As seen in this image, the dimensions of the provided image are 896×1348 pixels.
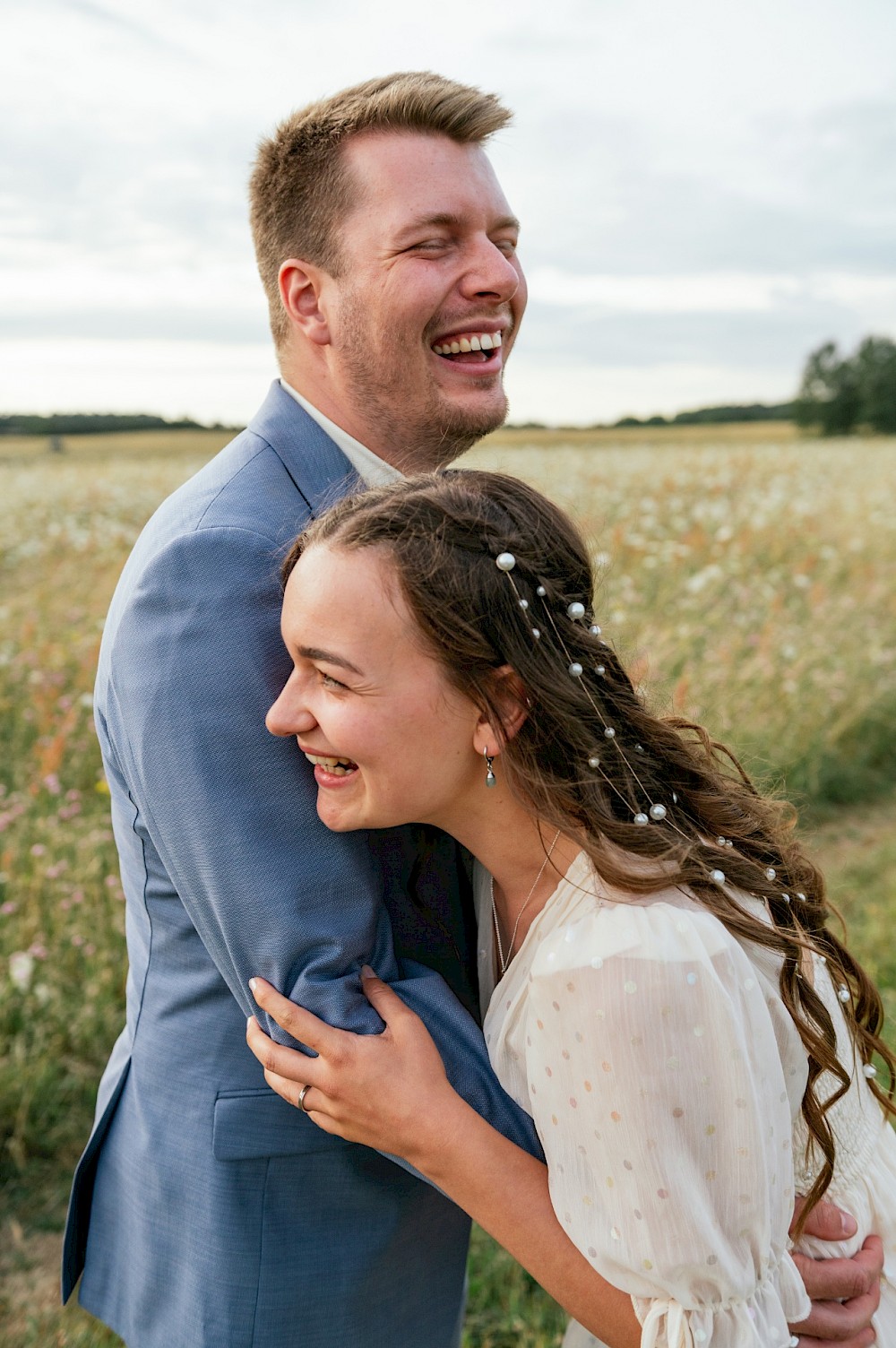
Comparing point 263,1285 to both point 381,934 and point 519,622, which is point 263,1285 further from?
point 519,622

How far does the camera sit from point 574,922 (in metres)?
1.69

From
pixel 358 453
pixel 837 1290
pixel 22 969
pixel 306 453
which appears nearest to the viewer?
pixel 837 1290

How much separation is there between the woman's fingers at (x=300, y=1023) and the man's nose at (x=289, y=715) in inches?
15.1

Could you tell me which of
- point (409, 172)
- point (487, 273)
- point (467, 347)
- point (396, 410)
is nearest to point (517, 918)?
point (396, 410)

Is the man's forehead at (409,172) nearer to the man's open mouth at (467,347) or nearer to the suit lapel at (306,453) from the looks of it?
the man's open mouth at (467,347)

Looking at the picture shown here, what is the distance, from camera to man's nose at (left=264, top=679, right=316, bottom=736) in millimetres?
1689

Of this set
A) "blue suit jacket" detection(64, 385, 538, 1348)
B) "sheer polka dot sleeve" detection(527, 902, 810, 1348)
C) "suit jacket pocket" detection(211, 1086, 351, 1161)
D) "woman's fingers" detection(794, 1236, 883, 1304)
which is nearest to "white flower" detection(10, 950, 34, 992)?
"blue suit jacket" detection(64, 385, 538, 1348)

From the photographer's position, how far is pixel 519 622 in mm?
1756

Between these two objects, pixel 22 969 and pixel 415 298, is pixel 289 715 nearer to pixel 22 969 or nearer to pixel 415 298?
pixel 415 298

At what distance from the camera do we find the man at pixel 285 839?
67.2 inches

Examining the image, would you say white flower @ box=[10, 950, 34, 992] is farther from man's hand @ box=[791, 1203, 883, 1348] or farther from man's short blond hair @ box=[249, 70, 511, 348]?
man's hand @ box=[791, 1203, 883, 1348]

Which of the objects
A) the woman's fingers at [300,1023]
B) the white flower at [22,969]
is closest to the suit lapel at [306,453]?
the woman's fingers at [300,1023]

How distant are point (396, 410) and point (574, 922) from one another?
1182mm

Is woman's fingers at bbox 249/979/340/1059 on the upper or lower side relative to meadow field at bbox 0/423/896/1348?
upper
